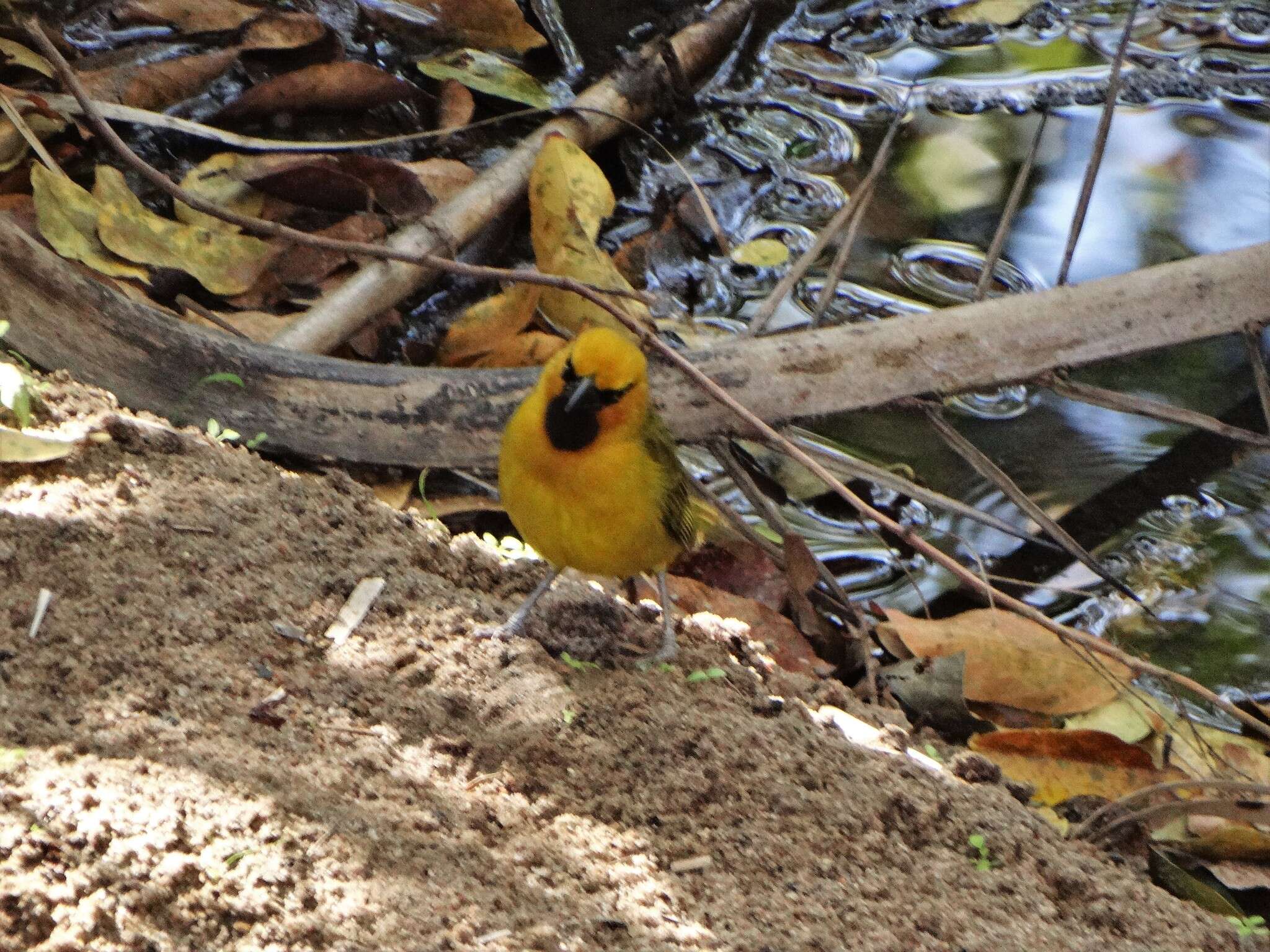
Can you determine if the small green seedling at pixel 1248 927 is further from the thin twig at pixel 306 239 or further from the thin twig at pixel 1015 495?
→ the thin twig at pixel 306 239

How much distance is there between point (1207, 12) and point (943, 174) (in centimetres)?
291

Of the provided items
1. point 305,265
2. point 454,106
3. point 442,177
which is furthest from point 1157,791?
point 454,106

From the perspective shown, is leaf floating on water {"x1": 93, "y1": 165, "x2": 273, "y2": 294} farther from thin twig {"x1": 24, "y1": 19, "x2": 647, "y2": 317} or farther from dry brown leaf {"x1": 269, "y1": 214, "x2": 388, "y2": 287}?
thin twig {"x1": 24, "y1": 19, "x2": 647, "y2": 317}

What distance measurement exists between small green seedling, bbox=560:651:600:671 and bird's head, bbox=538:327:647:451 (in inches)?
19.7

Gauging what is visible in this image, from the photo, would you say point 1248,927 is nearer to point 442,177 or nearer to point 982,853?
point 982,853

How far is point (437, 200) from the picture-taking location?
5234 millimetres

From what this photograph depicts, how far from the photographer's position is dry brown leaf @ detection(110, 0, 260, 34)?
5.71 meters

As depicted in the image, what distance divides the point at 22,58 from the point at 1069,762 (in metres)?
Answer: 4.22

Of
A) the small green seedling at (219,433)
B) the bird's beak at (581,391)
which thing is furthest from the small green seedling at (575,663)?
the small green seedling at (219,433)

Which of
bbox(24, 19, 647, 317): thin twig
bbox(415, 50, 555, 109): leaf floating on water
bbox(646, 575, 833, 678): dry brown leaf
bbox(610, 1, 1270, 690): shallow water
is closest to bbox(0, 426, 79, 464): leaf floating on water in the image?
bbox(24, 19, 647, 317): thin twig

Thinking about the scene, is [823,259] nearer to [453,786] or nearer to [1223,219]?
[1223,219]

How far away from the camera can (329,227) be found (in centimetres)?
505

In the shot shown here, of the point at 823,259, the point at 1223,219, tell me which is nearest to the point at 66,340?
the point at 823,259

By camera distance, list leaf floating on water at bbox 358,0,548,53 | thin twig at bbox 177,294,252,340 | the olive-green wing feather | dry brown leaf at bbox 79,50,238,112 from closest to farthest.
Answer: the olive-green wing feather, thin twig at bbox 177,294,252,340, dry brown leaf at bbox 79,50,238,112, leaf floating on water at bbox 358,0,548,53
